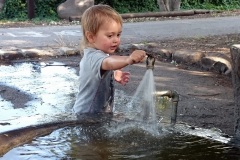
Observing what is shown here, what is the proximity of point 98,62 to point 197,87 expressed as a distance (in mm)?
2954

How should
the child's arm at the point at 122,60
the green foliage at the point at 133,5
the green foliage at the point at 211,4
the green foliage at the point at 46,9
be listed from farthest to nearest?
the green foliage at the point at 211,4
the green foliage at the point at 133,5
the green foliage at the point at 46,9
the child's arm at the point at 122,60

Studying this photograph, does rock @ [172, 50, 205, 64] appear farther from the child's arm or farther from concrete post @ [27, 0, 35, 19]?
concrete post @ [27, 0, 35, 19]

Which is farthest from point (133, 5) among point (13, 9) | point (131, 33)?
point (131, 33)

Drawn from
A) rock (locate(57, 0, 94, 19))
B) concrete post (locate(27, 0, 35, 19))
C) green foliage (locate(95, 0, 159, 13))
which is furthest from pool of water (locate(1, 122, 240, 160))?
green foliage (locate(95, 0, 159, 13))

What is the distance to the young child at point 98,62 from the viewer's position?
10.4ft

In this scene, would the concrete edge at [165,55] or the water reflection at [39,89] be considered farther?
the concrete edge at [165,55]

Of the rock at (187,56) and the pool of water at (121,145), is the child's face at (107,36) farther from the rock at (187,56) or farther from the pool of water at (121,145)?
the rock at (187,56)

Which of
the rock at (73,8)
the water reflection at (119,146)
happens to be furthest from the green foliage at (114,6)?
the water reflection at (119,146)

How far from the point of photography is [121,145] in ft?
8.73

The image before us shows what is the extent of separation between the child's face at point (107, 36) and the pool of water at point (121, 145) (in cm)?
52

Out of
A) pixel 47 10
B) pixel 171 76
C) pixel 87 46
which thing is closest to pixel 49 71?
pixel 171 76

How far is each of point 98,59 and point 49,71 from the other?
152 inches

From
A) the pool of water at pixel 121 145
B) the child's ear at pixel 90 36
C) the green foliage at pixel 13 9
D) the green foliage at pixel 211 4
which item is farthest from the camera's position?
the green foliage at pixel 211 4

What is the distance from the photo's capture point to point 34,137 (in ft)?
9.09
